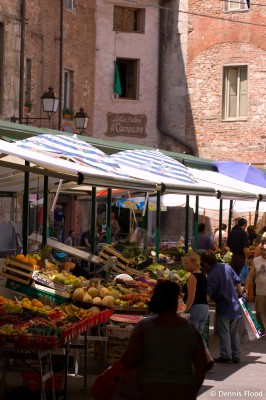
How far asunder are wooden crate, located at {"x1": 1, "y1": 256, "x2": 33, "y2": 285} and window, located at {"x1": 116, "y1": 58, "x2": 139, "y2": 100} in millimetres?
25700

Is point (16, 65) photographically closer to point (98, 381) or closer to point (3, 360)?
point (3, 360)

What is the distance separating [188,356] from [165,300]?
387 mm

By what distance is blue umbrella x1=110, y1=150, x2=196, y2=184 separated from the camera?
670 inches

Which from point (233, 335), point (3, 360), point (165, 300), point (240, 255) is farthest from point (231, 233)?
point (165, 300)

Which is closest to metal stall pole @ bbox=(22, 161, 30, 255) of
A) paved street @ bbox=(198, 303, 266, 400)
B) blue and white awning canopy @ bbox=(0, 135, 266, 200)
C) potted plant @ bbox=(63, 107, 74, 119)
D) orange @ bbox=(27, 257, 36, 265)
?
blue and white awning canopy @ bbox=(0, 135, 266, 200)

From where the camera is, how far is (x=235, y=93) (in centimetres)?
3831

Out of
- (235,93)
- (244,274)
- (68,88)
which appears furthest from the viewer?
(235,93)

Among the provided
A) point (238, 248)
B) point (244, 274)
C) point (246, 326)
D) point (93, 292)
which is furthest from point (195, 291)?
point (238, 248)

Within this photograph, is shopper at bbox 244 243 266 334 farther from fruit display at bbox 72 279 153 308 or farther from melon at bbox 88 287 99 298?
melon at bbox 88 287 99 298

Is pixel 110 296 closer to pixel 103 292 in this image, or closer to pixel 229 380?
pixel 103 292

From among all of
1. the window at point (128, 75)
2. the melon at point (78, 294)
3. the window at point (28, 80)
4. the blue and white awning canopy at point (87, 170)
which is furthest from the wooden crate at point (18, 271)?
the window at point (128, 75)

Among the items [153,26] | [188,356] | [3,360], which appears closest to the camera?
[188,356]

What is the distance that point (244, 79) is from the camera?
3819 centimetres

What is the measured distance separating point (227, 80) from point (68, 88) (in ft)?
19.2
